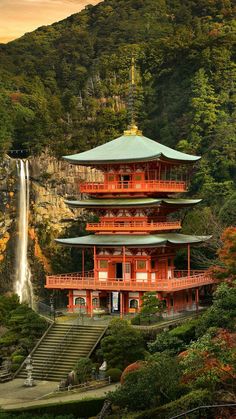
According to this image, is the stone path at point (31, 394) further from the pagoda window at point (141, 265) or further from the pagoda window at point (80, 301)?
the pagoda window at point (141, 265)

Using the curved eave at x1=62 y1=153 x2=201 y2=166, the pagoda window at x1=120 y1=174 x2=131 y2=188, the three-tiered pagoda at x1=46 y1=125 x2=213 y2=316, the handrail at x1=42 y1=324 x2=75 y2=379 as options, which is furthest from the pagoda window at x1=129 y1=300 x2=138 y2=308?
the curved eave at x1=62 y1=153 x2=201 y2=166

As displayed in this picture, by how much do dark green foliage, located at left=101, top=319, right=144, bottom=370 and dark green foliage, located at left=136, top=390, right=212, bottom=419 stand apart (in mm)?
8534

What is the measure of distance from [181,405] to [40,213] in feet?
116

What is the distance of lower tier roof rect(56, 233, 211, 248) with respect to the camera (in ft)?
126

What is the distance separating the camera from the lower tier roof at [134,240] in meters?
38.3

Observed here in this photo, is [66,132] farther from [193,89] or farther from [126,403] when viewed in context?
[126,403]

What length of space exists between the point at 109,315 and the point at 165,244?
3.70m

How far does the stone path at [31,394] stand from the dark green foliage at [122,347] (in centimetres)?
137

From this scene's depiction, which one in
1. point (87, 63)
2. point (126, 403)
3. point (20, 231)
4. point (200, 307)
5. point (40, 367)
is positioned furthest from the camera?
point (87, 63)

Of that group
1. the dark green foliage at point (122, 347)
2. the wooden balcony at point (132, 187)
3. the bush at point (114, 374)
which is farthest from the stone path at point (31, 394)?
the wooden balcony at point (132, 187)

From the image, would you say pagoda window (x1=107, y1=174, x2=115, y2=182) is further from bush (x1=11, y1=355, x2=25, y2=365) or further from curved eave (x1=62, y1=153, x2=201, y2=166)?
bush (x1=11, y1=355, x2=25, y2=365)

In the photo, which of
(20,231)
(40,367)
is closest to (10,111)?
(20,231)

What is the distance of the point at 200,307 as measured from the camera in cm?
4100

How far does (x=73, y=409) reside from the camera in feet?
91.5
